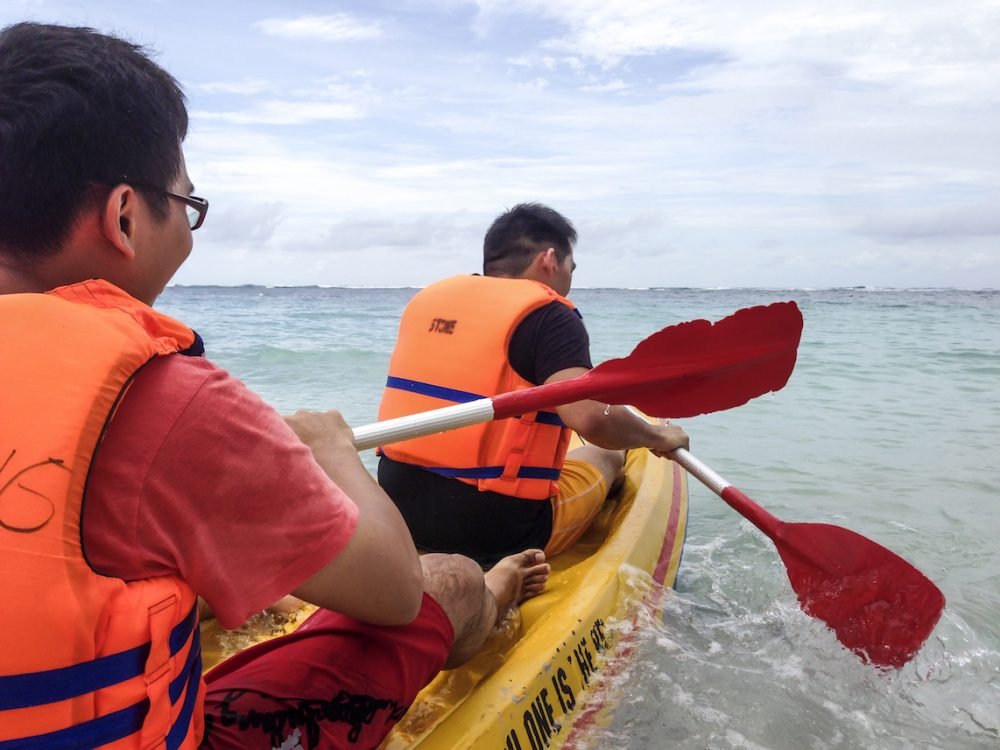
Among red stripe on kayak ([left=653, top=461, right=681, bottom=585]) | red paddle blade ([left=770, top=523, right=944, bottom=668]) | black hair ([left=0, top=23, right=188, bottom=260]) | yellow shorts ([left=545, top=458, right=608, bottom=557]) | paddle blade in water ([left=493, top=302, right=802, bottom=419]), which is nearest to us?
black hair ([left=0, top=23, right=188, bottom=260])

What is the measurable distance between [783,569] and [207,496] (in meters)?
3.66

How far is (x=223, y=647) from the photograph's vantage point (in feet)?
7.94

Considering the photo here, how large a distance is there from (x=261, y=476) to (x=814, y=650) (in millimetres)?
2563

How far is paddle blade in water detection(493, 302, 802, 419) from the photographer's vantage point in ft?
8.11

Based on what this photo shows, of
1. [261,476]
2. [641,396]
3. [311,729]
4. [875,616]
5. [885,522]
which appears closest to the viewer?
[261,476]

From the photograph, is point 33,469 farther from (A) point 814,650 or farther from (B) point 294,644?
(A) point 814,650

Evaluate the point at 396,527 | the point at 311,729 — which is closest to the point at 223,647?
the point at 311,729

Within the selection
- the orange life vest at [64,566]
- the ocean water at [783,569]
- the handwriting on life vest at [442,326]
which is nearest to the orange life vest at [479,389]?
the handwriting on life vest at [442,326]

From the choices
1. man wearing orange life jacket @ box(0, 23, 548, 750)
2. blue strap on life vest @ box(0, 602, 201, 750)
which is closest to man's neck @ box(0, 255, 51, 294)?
man wearing orange life jacket @ box(0, 23, 548, 750)

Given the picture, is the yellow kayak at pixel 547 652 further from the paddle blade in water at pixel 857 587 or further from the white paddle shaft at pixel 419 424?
the white paddle shaft at pixel 419 424

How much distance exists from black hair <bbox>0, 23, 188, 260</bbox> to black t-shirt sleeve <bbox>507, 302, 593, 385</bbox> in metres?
1.72

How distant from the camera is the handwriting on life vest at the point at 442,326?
2924 millimetres

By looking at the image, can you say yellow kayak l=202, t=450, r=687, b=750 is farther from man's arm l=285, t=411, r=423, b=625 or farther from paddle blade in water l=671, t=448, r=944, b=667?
man's arm l=285, t=411, r=423, b=625

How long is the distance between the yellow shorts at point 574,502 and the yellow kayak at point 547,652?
0.31 feet
